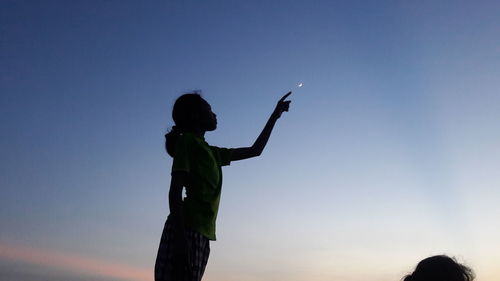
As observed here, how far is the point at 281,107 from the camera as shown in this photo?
6.03 m

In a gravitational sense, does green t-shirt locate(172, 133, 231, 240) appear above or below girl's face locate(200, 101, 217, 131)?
below

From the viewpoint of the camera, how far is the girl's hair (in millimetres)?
5426

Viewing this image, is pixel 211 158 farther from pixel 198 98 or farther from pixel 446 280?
pixel 446 280

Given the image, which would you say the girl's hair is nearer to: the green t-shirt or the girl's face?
the girl's face

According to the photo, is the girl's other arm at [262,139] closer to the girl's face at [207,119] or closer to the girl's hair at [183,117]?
the girl's face at [207,119]

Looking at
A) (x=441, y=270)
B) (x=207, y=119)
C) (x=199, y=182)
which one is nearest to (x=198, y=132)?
(x=207, y=119)

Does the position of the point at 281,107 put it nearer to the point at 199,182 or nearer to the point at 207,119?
the point at 207,119

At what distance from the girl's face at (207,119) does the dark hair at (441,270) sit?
2096mm

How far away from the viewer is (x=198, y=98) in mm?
5520

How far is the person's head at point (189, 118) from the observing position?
543cm

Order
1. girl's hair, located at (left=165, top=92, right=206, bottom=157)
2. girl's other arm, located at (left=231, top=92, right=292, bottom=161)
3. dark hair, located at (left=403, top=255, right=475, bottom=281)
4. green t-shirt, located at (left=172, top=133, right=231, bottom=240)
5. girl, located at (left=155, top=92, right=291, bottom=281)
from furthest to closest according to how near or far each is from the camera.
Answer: girl's other arm, located at (left=231, top=92, right=292, bottom=161) → girl's hair, located at (left=165, top=92, right=206, bottom=157) → green t-shirt, located at (left=172, top=133, right=231, bottom=240) → girl, located at (left=155, top=92, right=291, bottom=281) → dark hair, located at (left=403, top=255, right=475, bottom=281)

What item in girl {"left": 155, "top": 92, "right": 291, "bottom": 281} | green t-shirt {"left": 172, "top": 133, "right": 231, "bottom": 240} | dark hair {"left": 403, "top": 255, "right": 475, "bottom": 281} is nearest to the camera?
dark hair {"left": 403, "top": 255, "right": 475, "bottom": 281}

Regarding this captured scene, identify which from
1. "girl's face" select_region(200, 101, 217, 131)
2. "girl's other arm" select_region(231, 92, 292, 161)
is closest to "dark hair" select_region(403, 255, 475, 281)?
"girl's other arm" select_region(231, 92, 292, 161)

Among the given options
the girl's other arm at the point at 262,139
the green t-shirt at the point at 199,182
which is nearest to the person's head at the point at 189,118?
the green t-shirt at the point at 199,182
